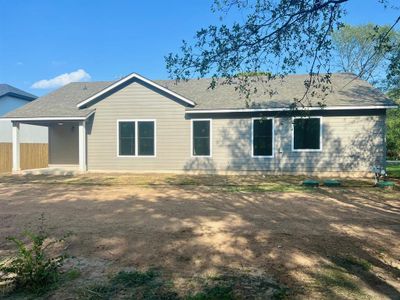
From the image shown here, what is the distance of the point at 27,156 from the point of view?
77.3 feet

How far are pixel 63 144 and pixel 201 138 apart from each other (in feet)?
29.0

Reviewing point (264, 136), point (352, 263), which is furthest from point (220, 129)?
point (352, 263)

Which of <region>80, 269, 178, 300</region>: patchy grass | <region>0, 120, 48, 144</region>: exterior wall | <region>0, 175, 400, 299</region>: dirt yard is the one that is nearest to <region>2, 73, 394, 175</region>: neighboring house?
<region>0, 175, 400, 299</region>: dirt yard

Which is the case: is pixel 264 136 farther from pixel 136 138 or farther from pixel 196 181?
pixel 136 138

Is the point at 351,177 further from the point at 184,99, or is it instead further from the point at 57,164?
the point at 57,164

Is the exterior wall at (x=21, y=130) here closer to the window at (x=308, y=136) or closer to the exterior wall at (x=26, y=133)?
the exterior wall at (x=26, y=133)

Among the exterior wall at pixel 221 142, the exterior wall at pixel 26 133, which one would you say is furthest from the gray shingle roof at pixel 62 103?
the exterior wall at pixel 26 133

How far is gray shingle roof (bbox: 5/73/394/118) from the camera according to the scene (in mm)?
17375

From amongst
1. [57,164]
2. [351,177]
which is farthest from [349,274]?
[57,164]

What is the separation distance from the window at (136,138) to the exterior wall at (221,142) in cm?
25

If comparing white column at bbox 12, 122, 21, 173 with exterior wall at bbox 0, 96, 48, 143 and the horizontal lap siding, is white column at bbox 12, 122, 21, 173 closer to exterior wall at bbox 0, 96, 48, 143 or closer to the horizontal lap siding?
the horizontal lap siding

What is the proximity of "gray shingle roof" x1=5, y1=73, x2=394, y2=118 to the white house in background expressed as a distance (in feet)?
12.0

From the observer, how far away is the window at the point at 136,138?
62.5ft

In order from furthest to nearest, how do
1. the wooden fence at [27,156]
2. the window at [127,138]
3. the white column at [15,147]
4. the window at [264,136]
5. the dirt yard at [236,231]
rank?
the wooden fence at [27,156] → the white column at [15,147] → the window at [127,138] → the window at [264,136] → the dirt yard at [236,231]
